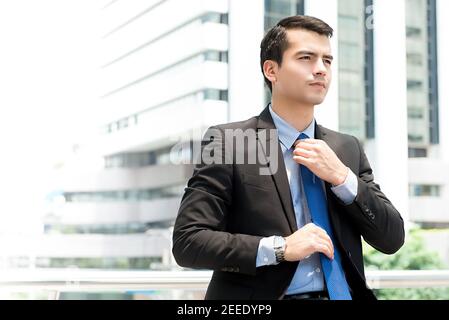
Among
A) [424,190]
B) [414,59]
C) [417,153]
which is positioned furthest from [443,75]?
[424,190]

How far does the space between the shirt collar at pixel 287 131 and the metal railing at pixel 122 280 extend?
2.92 feet

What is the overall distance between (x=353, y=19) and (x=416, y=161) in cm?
584

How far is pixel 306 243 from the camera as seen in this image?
32.5 inches

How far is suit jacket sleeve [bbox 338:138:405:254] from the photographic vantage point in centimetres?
89

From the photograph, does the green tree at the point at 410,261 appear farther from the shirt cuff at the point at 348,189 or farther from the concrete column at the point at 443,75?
the shirt cuff at the point at 348,189

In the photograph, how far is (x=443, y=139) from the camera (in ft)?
69.8

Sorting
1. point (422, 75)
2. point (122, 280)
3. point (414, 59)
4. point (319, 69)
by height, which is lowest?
point (122, 280)

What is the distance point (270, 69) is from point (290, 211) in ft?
0.87

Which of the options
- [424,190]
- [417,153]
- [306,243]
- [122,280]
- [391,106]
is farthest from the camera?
[424,190]

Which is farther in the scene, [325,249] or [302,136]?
[302,136]

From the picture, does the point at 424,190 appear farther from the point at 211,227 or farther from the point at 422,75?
the point at 211,227

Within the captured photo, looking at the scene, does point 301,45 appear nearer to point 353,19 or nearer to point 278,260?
point 278,260

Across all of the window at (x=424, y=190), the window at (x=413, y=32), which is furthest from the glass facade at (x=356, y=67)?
the window at (x=424, y=190)
